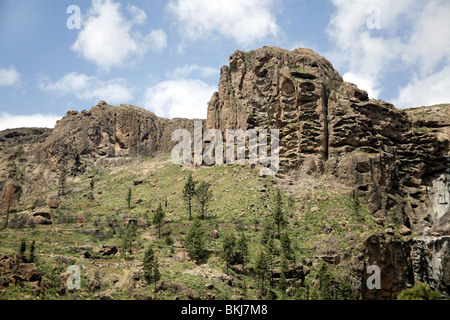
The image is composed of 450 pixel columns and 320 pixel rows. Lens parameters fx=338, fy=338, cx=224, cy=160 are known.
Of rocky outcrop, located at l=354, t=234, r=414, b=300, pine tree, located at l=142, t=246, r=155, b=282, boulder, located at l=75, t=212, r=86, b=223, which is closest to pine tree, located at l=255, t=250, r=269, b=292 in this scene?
pine tree, located at l=142, t=246, r=155, b=282

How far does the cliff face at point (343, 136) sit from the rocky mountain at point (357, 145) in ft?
0.83

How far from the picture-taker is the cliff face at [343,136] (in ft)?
260

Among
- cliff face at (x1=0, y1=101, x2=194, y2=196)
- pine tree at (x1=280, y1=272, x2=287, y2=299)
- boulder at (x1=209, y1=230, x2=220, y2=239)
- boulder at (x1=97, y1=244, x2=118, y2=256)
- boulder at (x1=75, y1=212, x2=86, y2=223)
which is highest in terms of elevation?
cliff face at (x1=0, y1=101, x2=194, y2=196)

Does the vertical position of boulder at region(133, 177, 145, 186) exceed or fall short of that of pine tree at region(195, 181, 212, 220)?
it exceeds it

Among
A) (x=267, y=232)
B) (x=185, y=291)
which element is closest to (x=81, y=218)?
(x=267, y=232)

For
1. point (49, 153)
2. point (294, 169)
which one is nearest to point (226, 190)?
point (294, 169)

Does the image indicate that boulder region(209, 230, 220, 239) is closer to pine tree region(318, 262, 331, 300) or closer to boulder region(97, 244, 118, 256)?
boulder region(97, 244, 118, 256)

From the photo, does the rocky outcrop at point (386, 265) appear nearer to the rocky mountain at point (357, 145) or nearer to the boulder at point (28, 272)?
the rocky mountain at point (357, 145)

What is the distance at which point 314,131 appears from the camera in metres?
86.6

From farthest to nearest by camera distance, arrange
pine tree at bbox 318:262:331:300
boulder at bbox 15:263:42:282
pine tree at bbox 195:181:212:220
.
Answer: pine tree at bbox 195:181:212:220 < pine tree at bbox 318:262:331:300 < boulder at bbox 15:263:42:282

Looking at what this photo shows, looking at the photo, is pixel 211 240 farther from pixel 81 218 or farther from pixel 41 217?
pixel 41 217

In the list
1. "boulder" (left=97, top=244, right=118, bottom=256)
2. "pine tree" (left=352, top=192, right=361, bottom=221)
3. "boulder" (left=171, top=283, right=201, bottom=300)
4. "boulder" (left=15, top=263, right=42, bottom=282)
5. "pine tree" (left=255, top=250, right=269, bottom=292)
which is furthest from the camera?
"pine tree" (left=352, top=192, right=361, bottom=221)

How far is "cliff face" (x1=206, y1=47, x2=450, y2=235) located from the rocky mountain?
25cm

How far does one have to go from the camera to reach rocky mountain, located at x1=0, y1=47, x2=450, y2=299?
62.9 metres
